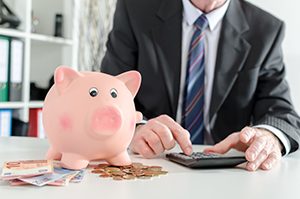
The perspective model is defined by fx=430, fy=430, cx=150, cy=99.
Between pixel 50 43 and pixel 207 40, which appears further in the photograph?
pixel 50 43

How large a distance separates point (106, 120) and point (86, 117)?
0.03 meters

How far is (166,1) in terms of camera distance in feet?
4.60

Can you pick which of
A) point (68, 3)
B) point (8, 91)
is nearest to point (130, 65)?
point (8, 91)

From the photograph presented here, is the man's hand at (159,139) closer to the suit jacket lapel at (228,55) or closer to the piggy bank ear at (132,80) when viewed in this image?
the piggy bank ear at (132,80)

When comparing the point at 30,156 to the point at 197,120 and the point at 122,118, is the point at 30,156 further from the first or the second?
the point at 197,120

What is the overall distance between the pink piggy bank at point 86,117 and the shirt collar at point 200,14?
719 mm

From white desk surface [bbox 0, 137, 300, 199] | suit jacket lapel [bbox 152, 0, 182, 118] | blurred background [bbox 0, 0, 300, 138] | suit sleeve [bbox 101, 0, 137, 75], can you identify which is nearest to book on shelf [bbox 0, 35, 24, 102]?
blurred background [bbox 0, 0, 300, 138]

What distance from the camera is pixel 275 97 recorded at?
4.12 feet

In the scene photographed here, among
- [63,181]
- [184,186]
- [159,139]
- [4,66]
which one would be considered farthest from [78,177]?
[4,66]

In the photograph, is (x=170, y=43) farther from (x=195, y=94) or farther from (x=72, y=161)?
(x=72, y=161)

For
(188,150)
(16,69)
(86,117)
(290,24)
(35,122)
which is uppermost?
(290,24)

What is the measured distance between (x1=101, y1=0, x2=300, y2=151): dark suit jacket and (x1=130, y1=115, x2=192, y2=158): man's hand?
0.44m

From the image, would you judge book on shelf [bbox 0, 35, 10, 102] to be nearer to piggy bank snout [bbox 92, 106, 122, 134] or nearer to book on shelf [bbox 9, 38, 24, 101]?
book on shelf [bbox 9, 38, 24, 101]

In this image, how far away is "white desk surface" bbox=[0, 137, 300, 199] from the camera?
55 centimetres
